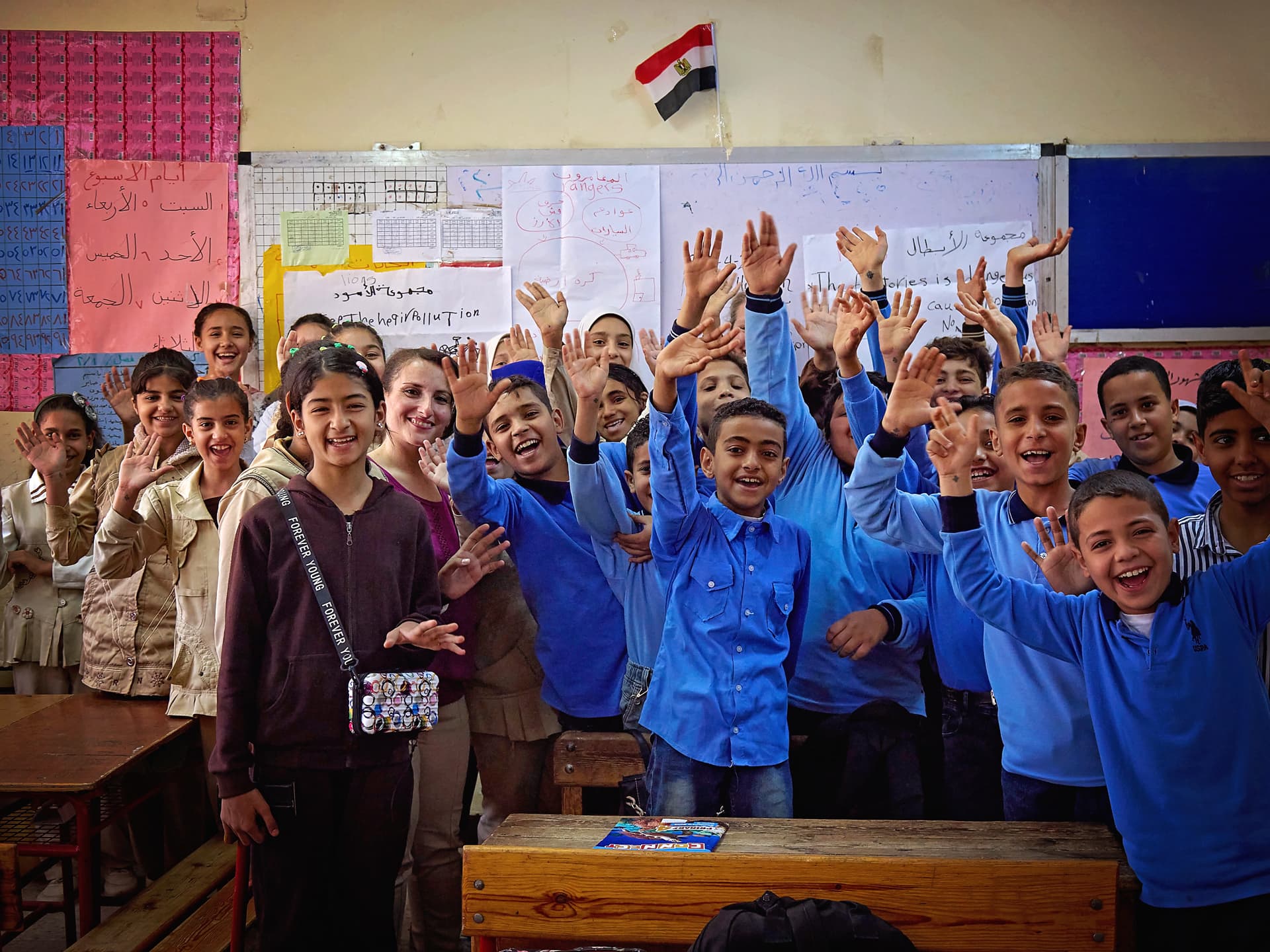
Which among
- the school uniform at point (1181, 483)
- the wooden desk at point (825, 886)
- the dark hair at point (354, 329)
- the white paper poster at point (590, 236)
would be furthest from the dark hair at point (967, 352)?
the dark hair at point (354, 329)

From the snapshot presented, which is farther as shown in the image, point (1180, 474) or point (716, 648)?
point (1180, 474)

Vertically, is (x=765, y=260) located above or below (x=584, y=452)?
above

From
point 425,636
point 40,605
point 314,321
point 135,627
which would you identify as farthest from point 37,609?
point 425,636

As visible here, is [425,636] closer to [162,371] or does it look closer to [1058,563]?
[1058,563]

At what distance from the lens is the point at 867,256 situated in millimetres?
3076

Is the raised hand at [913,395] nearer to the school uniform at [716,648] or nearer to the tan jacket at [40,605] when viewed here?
the school uniform at [716,648]

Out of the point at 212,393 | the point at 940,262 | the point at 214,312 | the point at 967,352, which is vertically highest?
the point at 940,262

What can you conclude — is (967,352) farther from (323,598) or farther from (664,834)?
(323,598)

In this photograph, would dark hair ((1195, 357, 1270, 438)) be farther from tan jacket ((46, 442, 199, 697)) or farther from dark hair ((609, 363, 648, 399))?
tan jacket ((46, 442, 199, 697))

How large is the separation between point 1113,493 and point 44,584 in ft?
11.3

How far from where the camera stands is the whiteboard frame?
405 cm

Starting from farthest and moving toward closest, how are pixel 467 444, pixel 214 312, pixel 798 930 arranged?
pixel 214 312 < pixel 467 444 < pixel 798 930

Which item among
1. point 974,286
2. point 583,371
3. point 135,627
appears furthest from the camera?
point 974,286

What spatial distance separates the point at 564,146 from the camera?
4.11 meters
